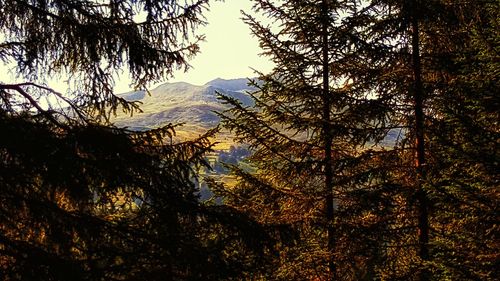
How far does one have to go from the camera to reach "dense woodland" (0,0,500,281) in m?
3.91

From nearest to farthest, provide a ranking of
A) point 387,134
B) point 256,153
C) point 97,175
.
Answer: point 97,175 < point 387,134 < point 256,153

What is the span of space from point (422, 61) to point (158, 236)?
21.2 ft

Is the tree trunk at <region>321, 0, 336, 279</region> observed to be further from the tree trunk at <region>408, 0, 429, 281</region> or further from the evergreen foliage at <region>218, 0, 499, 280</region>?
the tree trunk at <region>408, 0, 429, 281</region>

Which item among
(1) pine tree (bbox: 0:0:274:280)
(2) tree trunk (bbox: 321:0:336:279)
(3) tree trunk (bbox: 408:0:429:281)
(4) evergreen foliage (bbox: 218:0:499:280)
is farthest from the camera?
(2) tree trunk (bbox: 321:0:336:279)

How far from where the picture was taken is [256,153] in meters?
10.4

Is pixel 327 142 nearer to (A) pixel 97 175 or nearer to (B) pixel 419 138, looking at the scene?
(B) pixel 419 138

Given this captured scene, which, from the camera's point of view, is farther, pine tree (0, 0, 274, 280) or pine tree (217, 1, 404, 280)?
pine tree (217, 1, 404, 280)

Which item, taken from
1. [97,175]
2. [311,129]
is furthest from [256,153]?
[97,175]

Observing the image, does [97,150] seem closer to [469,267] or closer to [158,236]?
[158,236]

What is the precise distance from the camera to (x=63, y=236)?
392 centimetres

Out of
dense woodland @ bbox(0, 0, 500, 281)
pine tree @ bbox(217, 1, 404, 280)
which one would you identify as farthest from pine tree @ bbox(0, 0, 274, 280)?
pine tree @ bbox(217, 1, 404, 280)

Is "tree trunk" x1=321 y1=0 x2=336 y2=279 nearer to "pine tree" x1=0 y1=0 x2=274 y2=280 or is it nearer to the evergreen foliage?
the evergreen foliage

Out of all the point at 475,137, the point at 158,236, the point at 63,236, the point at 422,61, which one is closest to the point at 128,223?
the point at 158,236

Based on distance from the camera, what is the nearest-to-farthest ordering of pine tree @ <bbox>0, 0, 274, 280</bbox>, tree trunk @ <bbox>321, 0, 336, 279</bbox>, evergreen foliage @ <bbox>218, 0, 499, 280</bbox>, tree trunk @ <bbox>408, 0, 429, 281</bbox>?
pine tree @ <bbox>0, 0, 274, 280</bbox> < evergreen foliage @ <bbox>218, 0, 499, 280</bbox> < tree trunk @ <bbox>408, 0, 429, 281</bbox> < tree trunk @ <bbox>321, 0, 336, 279</bbox>
